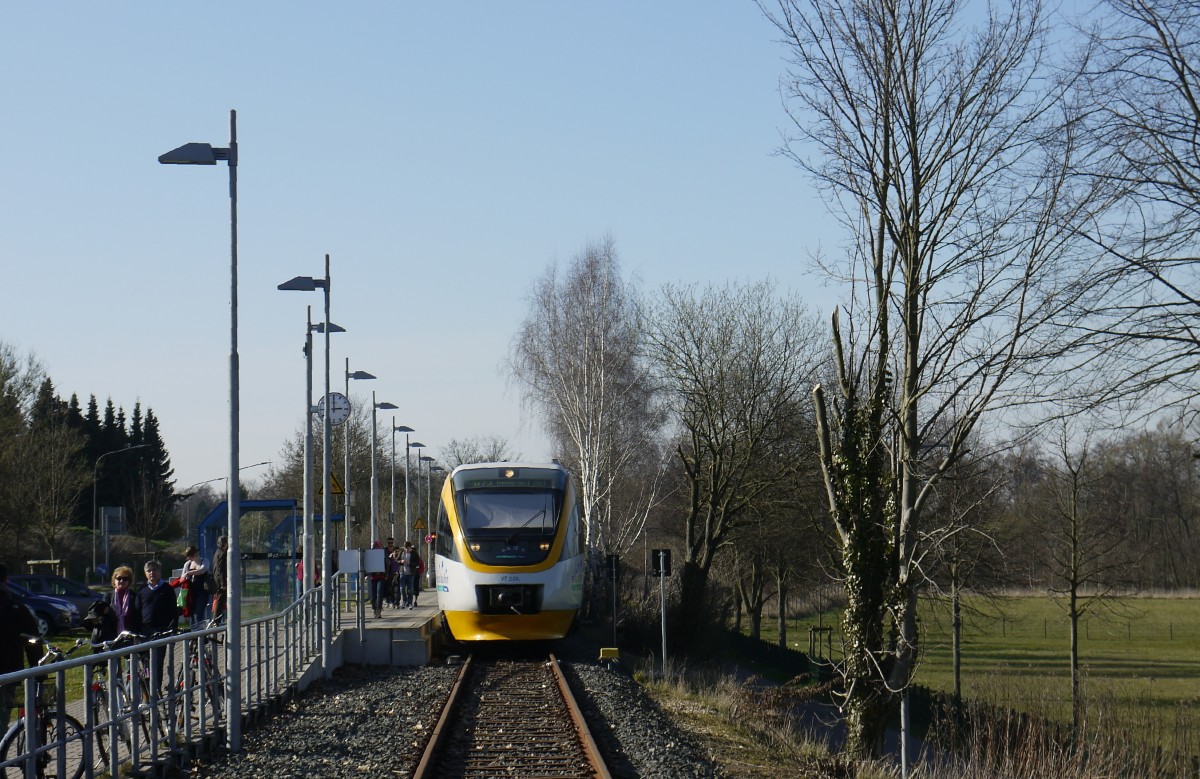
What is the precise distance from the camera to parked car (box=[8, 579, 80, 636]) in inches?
1312

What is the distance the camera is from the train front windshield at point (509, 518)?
2259 cm

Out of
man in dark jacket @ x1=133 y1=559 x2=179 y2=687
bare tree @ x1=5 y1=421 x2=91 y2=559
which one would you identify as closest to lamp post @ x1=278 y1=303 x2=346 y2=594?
man in dark jacket @ x1=133 y1=559 x2=179 y2=687

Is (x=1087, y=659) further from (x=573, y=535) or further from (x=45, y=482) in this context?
(x=45, y=482)

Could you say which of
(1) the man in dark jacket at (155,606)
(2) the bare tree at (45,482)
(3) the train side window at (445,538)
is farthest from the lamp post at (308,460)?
(2) the bare tree at (45,482)

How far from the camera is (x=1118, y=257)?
14.1m

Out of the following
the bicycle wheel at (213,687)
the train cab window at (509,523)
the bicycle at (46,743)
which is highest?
the train cab window at (509,523)

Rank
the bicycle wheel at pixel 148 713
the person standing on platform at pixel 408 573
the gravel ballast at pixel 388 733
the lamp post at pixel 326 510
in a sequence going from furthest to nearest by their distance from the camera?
the person standing on platform at pixel 408 573 < the lamp post at pixel 326 510 < the gravel ballast at pixel 388 733 < the bicycle wheel at pixel 148 713

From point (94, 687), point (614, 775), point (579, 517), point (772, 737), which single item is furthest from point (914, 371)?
point (94, 687)

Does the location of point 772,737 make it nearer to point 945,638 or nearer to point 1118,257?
point 1118,257

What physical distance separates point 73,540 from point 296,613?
54.5 metres

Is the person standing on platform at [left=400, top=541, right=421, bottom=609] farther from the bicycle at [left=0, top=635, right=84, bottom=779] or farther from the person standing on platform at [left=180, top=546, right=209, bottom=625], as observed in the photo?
the bicycle at [left=0, top=635, right=84, bottom=779]

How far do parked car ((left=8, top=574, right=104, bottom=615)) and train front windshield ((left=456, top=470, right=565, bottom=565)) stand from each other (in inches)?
672

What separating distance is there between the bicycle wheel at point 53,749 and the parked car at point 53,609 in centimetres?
2581

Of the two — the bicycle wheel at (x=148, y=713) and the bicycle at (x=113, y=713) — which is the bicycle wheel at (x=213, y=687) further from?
the bicycle at (x=113, y=713)
